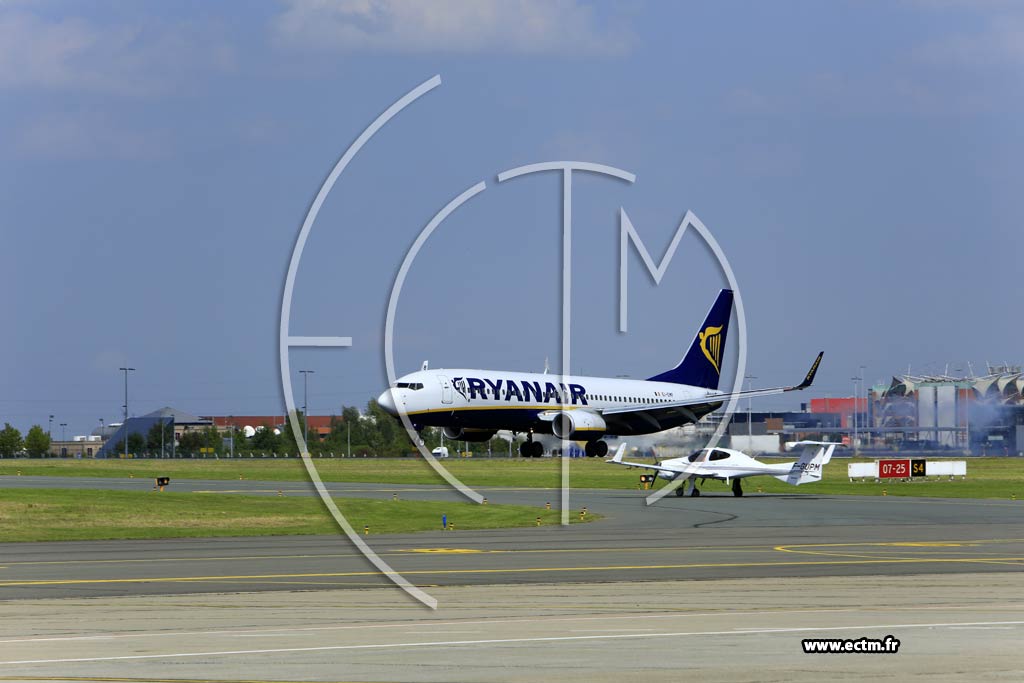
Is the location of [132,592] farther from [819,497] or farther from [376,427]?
[376,427]

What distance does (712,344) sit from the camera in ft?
332

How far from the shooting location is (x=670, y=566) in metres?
30.8

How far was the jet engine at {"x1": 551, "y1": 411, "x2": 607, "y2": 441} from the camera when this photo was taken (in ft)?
281

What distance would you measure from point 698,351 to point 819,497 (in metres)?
36.8

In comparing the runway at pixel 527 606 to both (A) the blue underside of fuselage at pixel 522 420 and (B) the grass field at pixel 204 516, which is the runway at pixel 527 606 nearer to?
(B) the grass field at pixel 204 516

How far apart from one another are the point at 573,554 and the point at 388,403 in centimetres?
4426

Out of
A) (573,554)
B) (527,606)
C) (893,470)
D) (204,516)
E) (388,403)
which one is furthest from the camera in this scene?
(893,470)

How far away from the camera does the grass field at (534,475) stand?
72688 millimetres

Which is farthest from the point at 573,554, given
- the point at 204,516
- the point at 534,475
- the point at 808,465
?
the point at 534,475

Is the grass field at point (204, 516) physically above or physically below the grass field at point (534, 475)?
above

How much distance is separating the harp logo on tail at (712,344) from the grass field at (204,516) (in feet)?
162

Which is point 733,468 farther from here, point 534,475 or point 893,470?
point 893,470

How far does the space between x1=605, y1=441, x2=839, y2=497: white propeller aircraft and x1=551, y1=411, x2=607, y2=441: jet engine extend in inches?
854

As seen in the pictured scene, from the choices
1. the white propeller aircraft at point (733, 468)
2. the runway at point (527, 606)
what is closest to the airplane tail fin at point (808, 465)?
the white propeller aircraft at point (733, 468)
